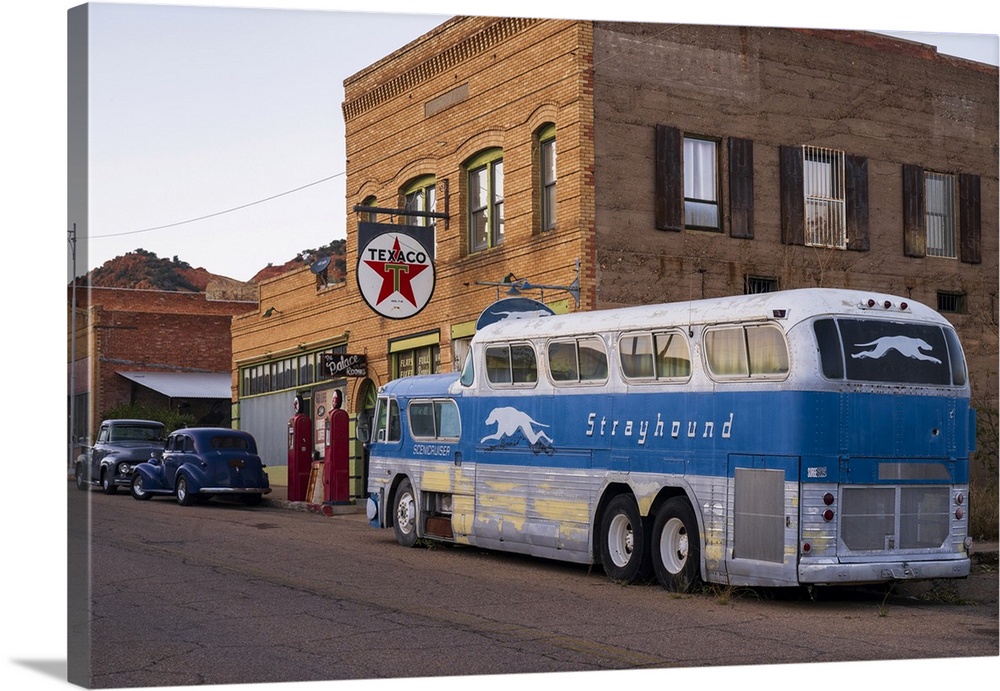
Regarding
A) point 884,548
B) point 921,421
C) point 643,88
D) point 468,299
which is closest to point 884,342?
point 921,421

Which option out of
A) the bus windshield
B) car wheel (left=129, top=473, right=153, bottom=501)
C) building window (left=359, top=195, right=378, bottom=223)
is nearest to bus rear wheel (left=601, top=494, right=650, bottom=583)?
the bus windshield

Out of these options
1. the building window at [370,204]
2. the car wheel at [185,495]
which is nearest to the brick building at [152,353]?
the car wheel at [185,495]

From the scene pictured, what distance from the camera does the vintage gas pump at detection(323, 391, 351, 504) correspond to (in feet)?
82.5

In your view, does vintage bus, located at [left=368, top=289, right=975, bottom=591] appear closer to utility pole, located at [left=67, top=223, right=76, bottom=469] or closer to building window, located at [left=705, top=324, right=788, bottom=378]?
building window, located at [left=705, top=324, right=788, bottom=378]

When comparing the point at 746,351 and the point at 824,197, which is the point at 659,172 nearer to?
the point at 824,197

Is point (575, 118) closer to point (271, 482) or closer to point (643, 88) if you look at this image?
point (643, 88)

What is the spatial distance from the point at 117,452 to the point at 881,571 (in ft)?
24.0

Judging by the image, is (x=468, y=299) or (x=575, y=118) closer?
(x=575, y=118)

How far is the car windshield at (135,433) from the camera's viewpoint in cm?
1253

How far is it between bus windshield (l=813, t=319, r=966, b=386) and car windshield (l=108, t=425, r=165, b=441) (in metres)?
6.49

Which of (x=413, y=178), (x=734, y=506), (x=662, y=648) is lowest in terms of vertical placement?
(x=662, y=648)

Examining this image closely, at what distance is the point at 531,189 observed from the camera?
2175cm

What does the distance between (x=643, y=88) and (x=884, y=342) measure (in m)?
7.51

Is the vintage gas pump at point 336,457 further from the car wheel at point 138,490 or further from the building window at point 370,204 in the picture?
the car wheel at point 138,490
